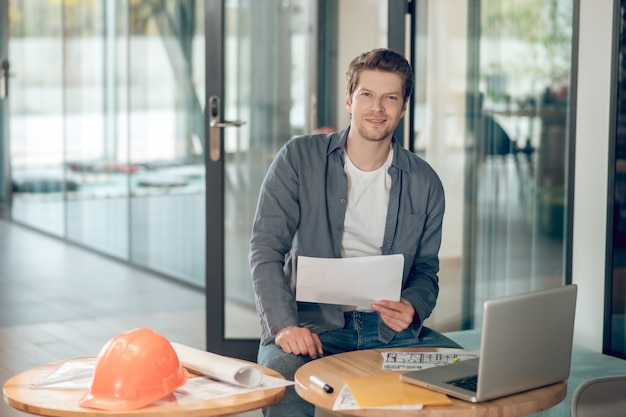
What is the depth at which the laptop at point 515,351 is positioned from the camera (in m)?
1.92

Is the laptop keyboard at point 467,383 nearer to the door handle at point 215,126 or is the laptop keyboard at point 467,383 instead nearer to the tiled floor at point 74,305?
the tiled floor at point 74,305

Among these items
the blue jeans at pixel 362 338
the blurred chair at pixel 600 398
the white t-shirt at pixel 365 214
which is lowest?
the blurred chair at pixel 600 398

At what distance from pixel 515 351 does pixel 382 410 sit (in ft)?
0.93

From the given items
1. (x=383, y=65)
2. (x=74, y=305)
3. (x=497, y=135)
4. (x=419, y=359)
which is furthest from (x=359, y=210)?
(x=74, y=305)

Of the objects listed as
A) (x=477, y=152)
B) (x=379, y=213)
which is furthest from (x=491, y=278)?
(x=379, y=213)

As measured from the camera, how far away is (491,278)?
431cm

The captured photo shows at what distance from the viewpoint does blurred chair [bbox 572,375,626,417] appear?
233 centimetres

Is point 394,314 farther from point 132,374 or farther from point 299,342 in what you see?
point 132,374

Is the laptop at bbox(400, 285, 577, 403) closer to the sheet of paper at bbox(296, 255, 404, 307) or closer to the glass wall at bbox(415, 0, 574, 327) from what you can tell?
the sheet of paper at bbox(296, 255, 404, 307)

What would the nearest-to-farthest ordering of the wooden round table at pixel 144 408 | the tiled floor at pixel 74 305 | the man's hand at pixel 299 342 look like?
1. the wooden round table at pixel 144 408
2. the man's hand at pixel 299 342
3. the tiled floor at pixel 74 305

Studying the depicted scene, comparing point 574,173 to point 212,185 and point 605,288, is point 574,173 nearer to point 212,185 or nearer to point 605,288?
point 605,288

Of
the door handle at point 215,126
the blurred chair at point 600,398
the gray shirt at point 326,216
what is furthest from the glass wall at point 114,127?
the blurred chair at point 600,398

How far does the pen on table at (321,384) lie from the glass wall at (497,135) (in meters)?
2.12

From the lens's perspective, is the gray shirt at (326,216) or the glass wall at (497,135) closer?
the gray shirt at (326,216)
